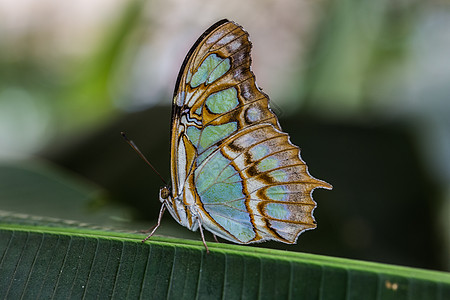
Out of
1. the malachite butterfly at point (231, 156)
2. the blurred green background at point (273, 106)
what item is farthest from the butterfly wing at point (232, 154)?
the blurred green background at point (273, 106)

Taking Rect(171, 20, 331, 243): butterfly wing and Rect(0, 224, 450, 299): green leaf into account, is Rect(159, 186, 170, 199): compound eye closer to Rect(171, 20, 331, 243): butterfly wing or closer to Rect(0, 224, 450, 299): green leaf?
Rect(171, 20, 331, 243): butterfly wing

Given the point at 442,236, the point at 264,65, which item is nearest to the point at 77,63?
the point at 264,65

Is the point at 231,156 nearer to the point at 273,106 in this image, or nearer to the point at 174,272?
the point at 174,272

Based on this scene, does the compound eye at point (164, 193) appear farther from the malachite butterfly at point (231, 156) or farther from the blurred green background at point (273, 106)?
the blurred green background at point (273, 106)

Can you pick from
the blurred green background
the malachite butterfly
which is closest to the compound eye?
the malachite butterfly

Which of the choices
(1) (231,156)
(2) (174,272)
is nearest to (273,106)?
(1) (231,156)

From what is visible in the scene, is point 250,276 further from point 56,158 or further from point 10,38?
point 10,38
